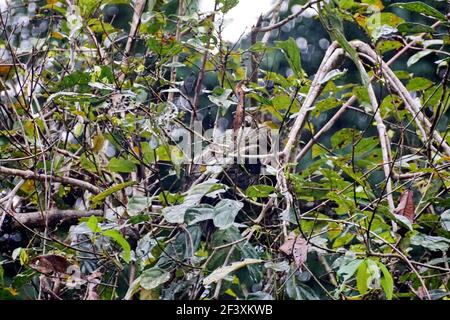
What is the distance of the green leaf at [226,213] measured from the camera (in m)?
1.23

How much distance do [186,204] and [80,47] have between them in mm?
746

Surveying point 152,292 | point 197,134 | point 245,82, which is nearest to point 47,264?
point 152,292

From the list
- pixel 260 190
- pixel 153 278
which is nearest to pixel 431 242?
pixel 260 190

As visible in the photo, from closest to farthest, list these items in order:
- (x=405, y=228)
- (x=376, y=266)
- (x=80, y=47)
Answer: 1. (x=376, y=266)
2. (x=405, y=228)
3. (x=80, y=47)

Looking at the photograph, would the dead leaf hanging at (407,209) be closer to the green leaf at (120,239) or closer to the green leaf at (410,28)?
the green leaf at (410,28)

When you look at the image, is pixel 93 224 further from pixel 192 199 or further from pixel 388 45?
pixel 388 45

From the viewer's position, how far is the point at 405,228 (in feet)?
4.20

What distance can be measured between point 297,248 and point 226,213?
154mm

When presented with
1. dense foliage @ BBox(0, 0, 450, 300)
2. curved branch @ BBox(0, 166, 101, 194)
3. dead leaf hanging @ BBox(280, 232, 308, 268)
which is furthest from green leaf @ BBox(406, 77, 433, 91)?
curved branch @ BBox(0, 166, 101, 194)

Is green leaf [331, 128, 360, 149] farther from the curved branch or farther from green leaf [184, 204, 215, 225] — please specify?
the curved branch

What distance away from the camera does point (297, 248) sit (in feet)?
4.03

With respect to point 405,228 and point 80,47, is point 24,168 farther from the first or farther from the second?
point 405,228

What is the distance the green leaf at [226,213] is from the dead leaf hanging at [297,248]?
0.40 feet
